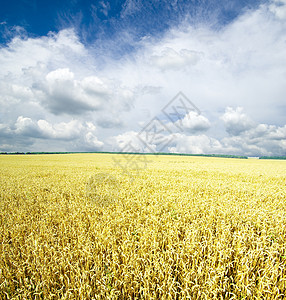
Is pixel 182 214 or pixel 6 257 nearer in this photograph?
pixel 6 257

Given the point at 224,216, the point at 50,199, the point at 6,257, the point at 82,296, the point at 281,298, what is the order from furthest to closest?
the point at 50,199, the point at 224,216, the point at 6,257, the point at 281,298, the point at 82,296

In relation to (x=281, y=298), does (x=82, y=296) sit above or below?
above

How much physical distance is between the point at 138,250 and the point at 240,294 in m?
1.86

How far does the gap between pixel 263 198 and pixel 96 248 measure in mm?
7936

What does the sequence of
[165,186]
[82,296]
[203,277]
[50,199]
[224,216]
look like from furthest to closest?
1. [165,186]
2. [50,199]
3. [224,216]
4. [203,277]
5. [82,296]

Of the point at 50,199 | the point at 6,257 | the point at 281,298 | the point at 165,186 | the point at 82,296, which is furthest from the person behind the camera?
the point at 165,186

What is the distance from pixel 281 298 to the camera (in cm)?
261

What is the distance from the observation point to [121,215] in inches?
212

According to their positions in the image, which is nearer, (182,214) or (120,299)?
(120,299)

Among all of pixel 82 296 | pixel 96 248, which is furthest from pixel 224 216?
pixel 82 296

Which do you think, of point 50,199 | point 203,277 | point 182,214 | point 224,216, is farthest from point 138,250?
point 50,199

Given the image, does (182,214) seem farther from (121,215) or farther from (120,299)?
(120,299)

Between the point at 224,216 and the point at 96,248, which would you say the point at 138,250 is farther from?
the point at 224,216

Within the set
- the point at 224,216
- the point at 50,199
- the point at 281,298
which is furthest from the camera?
the point at 50,199
